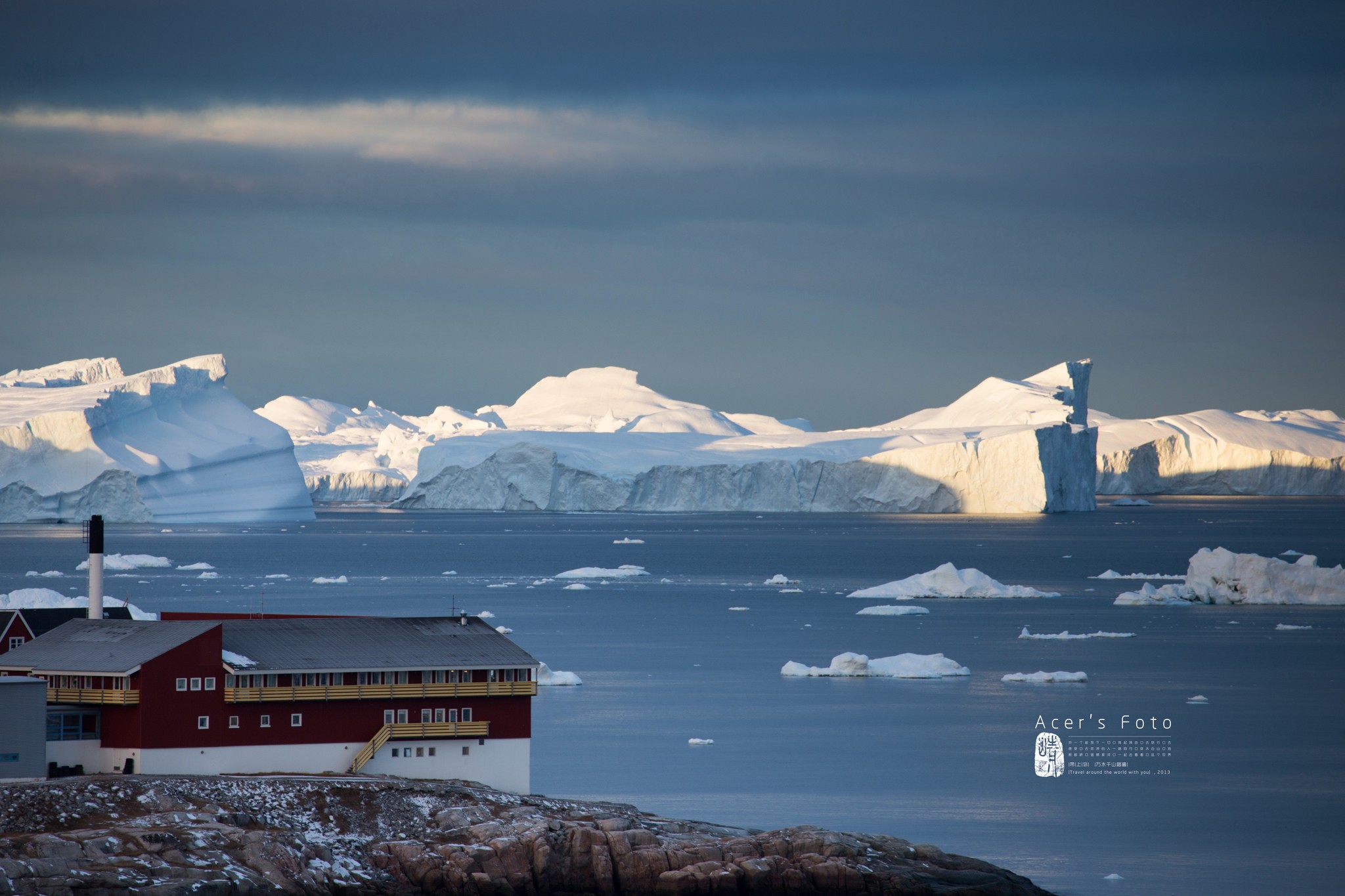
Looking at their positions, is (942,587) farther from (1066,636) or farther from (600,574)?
(600,574)

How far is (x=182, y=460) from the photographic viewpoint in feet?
312

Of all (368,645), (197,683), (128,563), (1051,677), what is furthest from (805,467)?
(197,683)

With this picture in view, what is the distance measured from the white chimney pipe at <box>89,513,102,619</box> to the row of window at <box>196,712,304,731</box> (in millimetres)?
4000

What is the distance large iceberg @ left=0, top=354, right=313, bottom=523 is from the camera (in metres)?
91.1

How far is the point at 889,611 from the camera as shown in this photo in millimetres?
51125

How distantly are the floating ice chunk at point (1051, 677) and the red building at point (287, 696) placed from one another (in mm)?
16651

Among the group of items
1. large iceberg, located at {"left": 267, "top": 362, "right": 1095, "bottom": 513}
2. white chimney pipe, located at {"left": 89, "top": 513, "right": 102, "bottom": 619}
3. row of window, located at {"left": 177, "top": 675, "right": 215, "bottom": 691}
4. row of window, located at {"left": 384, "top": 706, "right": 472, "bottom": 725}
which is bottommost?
row of window, located at {"left": 384, "top": 706, "right": 472, "bottom": 725}

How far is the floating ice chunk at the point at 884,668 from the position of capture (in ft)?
123

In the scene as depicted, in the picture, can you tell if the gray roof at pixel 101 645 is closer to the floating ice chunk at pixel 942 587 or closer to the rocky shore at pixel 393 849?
the rocky shore at pixel 393 849

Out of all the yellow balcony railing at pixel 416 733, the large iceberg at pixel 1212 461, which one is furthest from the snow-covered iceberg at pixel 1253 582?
the large iceberg at pixel 1212 461

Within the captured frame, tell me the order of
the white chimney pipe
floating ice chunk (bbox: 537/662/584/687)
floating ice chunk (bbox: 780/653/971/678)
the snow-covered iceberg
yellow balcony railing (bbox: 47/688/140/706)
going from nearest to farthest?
yellow balcony railing (bbox: 47/688/140/706) → the white chimney pipe → floating ice chunk (bbox: 537/662/584/687) → floating ice chunk (bbox: 780/653/971/678) → the snow-covered iceberg

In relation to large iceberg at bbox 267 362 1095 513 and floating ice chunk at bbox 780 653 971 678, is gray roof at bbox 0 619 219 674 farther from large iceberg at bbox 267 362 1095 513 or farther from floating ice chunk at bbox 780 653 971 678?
large iceberg at bbox 267 362 1095 513

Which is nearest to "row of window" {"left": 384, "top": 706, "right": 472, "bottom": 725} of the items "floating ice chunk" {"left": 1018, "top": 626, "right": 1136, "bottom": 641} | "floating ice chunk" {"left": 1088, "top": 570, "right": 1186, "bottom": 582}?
"floating ice chunk" {"left": 1018, "top": 626, "right": 1136, "bottom": 641}

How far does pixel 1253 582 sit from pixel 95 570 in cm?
3973
